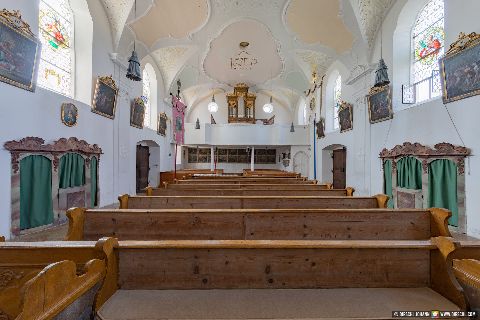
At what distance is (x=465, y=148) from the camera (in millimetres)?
5141

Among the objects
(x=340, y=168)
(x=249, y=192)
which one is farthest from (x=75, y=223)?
A: (x=340, y=168)

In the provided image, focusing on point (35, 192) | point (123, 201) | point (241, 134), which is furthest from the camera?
point (241, 134)

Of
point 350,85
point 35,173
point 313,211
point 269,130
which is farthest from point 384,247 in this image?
point 269,130

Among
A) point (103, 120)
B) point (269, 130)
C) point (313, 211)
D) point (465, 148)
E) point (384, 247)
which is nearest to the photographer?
point (384, 247)

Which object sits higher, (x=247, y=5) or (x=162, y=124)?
(x=247, y=5)

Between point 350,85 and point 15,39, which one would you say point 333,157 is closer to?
point 350,85

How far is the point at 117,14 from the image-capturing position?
311 inches

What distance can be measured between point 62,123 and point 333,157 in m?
10.0

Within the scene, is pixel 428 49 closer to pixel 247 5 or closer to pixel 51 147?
pixel 247 5

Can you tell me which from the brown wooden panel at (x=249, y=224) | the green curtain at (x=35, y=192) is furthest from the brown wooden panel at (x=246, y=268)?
the green curtain at (x=35, y=192)

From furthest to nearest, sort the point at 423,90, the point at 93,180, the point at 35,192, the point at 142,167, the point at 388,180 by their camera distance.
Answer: the point at 142,167
the point at 388,180
the point at 93,180
the point at 423,90
the point at 35,192

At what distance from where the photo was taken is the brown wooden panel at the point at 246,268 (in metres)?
1.91

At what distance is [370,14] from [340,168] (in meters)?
5.82

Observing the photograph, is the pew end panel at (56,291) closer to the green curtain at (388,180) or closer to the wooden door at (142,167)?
the green curtain at (388,180)
